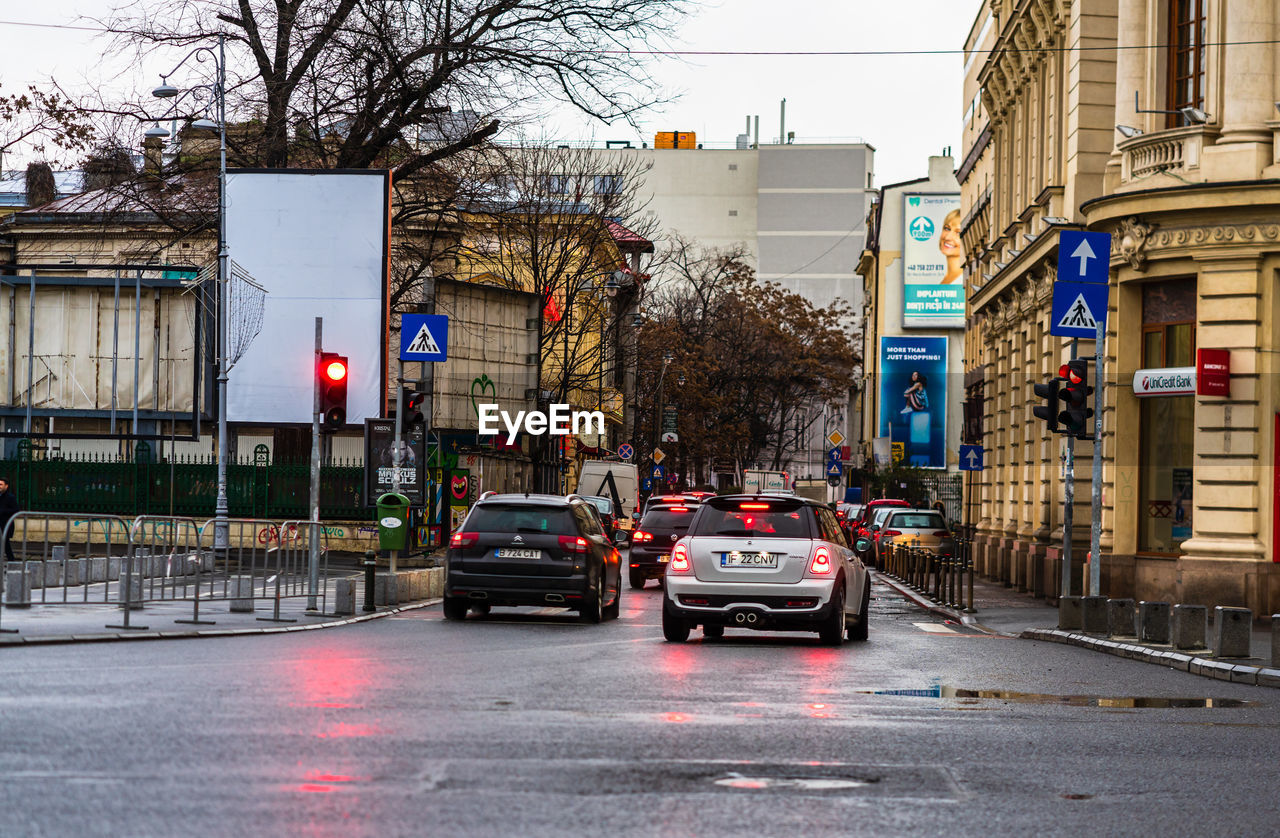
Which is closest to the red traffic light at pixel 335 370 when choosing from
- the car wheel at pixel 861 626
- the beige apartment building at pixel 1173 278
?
the car wheel at pixel 861 626

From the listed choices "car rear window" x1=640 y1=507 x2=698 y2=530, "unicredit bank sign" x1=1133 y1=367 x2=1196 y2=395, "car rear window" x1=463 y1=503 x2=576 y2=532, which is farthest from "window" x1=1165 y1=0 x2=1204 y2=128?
"car rear window" x1=463 y1=503 x2=576 y2=532

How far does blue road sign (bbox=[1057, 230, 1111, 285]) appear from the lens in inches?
849

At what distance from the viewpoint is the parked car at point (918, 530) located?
4034 cm

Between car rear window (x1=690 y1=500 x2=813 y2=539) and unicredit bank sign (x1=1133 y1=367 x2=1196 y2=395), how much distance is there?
32.6 feet

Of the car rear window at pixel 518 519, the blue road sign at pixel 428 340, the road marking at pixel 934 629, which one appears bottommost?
the road marking at pixel 934 629

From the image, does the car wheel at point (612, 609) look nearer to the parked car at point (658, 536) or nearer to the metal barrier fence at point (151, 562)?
the metal barrier fence at point (151, 562)

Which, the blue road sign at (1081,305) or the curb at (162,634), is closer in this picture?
the curb at (162,634)

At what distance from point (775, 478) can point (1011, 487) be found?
1870 inches

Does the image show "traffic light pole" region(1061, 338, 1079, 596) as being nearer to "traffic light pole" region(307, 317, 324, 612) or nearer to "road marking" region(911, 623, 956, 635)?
"road marking" region(911, 623, 956, 635)

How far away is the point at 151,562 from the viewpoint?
2103 centimetres

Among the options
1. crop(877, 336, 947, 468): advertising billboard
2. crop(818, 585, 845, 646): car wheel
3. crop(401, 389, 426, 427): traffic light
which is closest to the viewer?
crop(818, 585, 845, 646): car wheel

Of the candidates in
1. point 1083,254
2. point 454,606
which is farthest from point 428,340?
point 1083,254

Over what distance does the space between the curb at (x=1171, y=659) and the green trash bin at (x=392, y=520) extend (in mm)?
8280

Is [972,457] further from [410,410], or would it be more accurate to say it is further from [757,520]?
[757,520]
